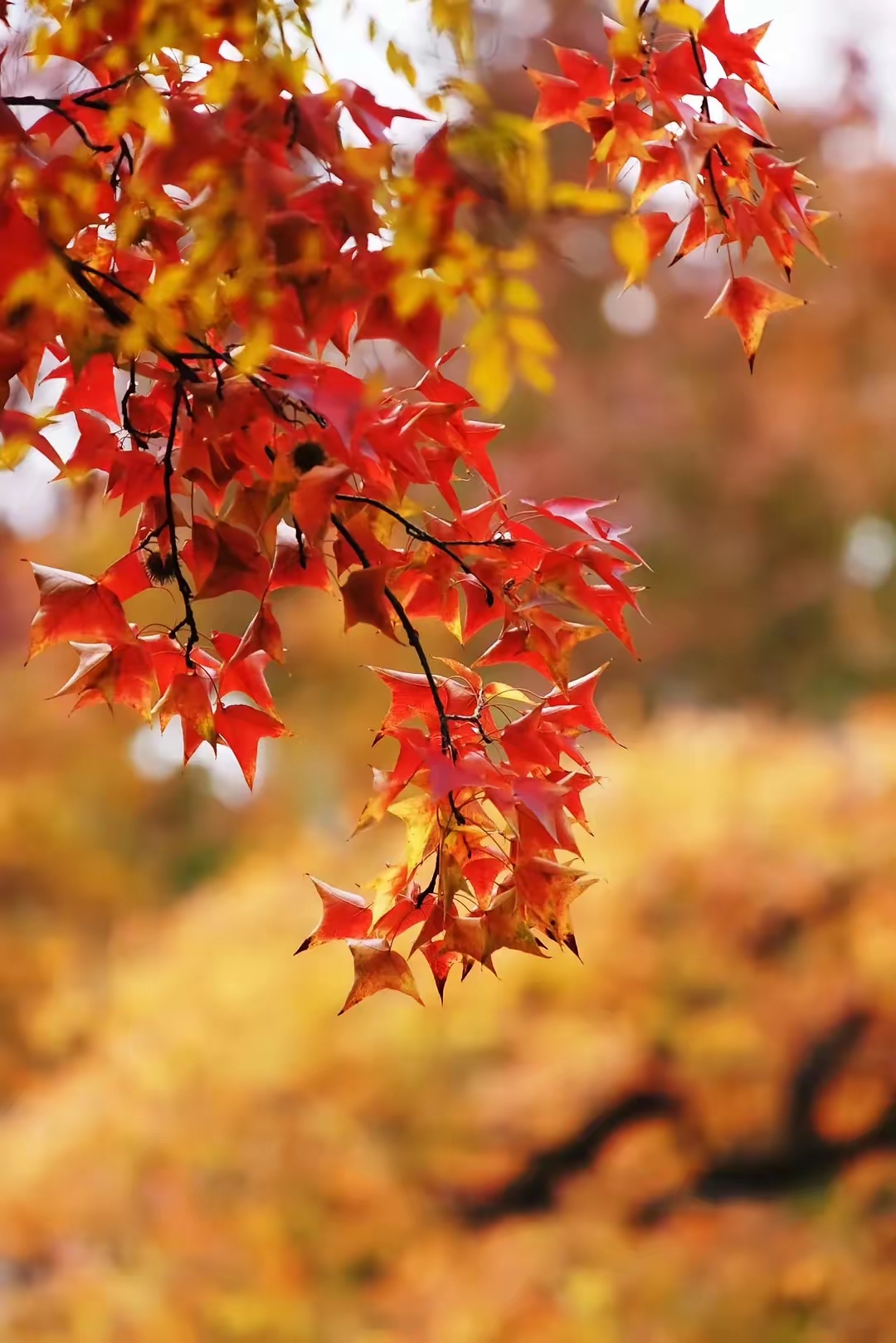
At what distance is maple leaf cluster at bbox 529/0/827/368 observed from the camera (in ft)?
2.30

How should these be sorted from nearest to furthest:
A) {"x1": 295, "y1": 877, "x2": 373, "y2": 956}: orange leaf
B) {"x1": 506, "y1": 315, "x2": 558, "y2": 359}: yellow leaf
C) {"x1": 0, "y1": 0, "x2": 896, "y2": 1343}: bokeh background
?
{"x1": 506, "y1": 315, "x2": 558, "y2": 359}: yellow leaf, {"x1": 295, "y1": 877, "x2": 373, "y2": 956}: orange leaf, {"x1": 0, "y1": 0, "x2": 896, "y2": 1343}: bokeh background

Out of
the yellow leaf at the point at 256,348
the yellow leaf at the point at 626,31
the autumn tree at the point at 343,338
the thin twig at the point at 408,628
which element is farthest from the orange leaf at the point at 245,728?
the yellow leaf at the point at 626,31

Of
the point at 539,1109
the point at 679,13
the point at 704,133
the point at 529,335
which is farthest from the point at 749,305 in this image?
the point at 539,1109

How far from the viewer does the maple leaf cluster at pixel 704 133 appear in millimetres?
701

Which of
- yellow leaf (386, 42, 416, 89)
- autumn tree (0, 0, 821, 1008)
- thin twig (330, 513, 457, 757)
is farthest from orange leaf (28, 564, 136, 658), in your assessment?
yellow leaf (386, 42, 416, 89)

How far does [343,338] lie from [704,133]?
0.20 m

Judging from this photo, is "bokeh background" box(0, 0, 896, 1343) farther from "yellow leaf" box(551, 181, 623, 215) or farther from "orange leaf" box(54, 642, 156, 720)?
"yellow leaf" box(551, 181, 623, 215)

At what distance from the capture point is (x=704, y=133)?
2.15 ft

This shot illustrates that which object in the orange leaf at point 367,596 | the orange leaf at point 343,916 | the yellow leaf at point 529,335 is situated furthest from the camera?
the orange leaf at point 343,916

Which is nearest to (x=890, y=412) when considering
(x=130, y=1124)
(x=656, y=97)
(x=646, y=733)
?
(x=646, y=733)

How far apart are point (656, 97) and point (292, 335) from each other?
238 mm

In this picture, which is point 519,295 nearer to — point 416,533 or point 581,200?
point 581,200

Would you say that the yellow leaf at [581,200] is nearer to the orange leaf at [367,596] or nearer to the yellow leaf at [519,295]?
the yellow leaf at [519,295]

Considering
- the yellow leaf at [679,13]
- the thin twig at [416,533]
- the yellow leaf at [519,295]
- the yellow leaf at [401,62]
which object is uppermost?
the yellow leaf at [679,13]
